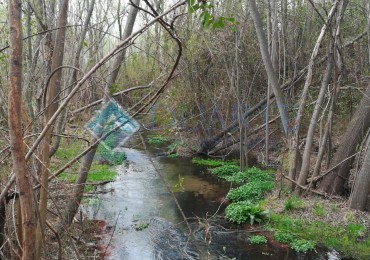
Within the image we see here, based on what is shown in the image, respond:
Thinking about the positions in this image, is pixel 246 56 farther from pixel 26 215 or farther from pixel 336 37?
pixel 26 215

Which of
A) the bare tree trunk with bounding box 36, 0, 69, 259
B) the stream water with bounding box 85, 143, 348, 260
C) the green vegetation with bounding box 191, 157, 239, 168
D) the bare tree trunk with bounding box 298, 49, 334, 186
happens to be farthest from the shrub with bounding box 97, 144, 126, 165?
the bare tree trunk with bounding box 36, 0, 69, 259

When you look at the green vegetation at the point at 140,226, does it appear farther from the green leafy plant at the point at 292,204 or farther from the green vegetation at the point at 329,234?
the green leafy plant at the point at 292,204

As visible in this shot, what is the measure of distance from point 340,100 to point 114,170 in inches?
315

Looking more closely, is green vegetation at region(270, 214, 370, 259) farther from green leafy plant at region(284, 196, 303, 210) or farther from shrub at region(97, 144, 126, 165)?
shrub at region(97, 144, 126, 165)

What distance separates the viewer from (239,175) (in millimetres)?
11750

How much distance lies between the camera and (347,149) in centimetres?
903

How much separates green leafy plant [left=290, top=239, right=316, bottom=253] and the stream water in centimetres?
11

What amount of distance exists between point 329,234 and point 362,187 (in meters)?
1.46

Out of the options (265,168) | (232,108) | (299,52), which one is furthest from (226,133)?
(299,52)

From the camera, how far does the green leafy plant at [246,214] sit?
8.28 m

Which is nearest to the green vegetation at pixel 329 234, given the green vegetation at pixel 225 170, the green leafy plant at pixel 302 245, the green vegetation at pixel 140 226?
the green leafy plant at pixel 302 245

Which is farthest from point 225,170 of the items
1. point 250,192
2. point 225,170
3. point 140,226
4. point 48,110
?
point 48,110

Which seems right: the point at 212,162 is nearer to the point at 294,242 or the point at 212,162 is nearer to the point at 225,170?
the point at 225,170

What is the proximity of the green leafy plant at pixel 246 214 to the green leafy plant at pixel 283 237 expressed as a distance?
76cm
